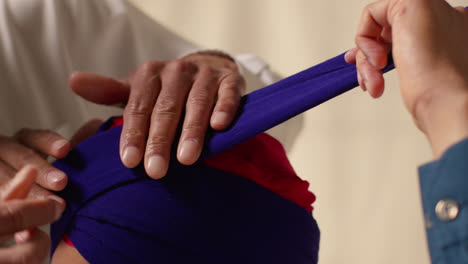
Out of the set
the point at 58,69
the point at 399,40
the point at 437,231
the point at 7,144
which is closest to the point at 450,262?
the point at 437,231

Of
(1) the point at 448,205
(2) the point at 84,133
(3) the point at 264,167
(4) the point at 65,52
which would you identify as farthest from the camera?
(4) the point at 65,52

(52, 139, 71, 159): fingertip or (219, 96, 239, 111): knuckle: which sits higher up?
(219, 96, 239, 111): knuckle

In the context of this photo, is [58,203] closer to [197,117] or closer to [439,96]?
[197,117]

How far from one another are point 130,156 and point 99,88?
0.68 ft

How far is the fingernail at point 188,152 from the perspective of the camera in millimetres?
607

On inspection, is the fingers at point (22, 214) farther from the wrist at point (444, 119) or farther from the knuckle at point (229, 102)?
the wrist at point (444, 119)

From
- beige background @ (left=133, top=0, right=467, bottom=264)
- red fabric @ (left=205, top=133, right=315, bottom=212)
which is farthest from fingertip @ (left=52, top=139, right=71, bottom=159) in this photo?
beige background @ (left=133, top=0, right=467, bottom=264)

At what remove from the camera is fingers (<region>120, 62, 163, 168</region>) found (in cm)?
62

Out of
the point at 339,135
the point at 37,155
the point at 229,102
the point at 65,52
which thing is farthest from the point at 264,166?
the point at 339,135

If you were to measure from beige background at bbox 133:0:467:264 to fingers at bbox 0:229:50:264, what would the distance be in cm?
96

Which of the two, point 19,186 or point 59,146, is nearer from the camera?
point 19,186

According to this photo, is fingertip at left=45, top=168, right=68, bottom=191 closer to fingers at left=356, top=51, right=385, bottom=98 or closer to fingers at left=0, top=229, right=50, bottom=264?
fingers at left=0, top=229, right=50, bottom=264

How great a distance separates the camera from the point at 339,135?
150 cm

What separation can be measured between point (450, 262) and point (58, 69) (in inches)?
35.1
